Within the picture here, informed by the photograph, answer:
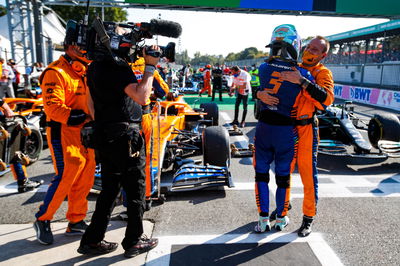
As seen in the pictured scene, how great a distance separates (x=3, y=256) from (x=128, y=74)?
192 centimetres

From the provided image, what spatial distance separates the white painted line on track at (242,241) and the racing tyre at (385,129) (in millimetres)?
3364

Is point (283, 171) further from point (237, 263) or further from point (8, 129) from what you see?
point (8, 129)

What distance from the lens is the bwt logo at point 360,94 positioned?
14.8 metres

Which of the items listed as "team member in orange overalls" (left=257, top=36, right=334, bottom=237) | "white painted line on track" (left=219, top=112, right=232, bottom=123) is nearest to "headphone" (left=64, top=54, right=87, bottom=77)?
"team member in orange overalls" (left=257, top=36, right=334, bottom=237)

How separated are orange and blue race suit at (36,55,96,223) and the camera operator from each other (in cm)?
45

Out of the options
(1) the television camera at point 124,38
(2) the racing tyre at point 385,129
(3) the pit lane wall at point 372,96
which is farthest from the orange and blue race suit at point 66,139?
(3) the pit lane wall at point 372,96

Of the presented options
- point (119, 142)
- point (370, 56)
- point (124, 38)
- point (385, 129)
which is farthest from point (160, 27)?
point (370, 56)

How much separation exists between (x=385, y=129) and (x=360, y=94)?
433 inches

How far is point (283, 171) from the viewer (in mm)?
3086

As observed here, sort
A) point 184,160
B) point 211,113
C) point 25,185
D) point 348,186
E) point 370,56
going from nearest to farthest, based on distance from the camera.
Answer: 1. point 25,185
2. point 348,186
3. point 184,160
4. point 211,113
5. point 370,56

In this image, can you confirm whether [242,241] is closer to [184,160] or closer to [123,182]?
[123,182]

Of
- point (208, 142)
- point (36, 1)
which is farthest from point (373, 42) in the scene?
point (208, 142)

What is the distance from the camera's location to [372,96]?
14398 millimetres

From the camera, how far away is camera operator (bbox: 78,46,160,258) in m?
2.34
